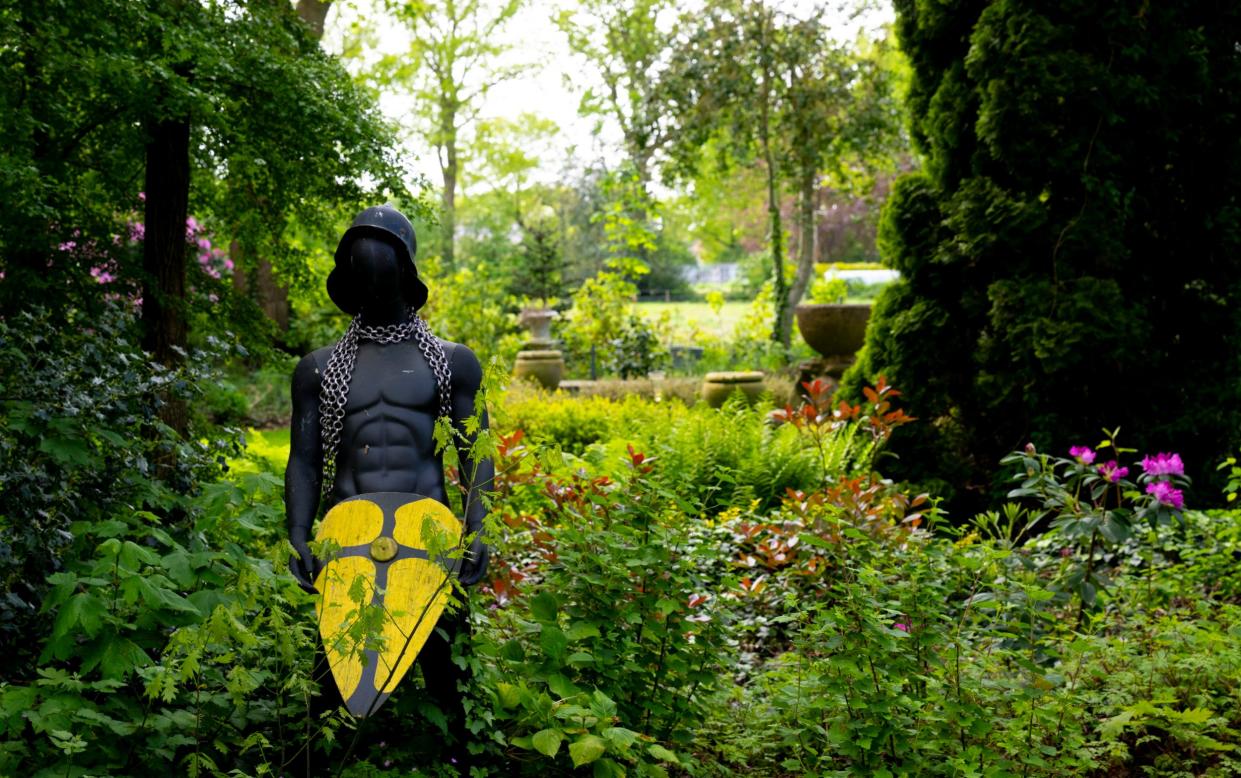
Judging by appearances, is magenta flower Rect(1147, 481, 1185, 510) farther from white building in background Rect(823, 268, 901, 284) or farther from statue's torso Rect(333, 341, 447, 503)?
white building in background Rect(823, 268, 901, 284)

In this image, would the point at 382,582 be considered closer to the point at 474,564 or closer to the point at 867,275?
the point at 474,564

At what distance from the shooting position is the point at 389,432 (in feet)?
9.41

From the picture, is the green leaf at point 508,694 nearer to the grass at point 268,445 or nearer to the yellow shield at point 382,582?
the yellow shield at point 382,582

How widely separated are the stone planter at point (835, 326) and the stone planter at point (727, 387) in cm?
109

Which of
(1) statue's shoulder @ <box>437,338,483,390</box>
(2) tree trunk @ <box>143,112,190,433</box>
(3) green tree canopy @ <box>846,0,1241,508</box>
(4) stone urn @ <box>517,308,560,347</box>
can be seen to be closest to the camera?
(1) statue's shoulder @ <box>437,338,483,390</box>

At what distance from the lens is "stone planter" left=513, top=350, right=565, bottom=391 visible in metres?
12.3

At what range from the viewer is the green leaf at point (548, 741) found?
2.50 m

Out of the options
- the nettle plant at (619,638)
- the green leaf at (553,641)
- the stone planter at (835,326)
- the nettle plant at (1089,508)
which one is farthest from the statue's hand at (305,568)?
the stone planter at (835,326)

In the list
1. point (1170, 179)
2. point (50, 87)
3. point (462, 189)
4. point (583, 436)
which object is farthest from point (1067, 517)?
point (462, 189)

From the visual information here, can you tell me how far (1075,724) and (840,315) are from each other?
8237 millimetres

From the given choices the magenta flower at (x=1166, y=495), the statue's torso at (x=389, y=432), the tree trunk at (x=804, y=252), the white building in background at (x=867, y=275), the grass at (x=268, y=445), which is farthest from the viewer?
the white building in background at (x=867, y=275)

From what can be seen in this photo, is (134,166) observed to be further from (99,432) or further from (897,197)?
(897,197)

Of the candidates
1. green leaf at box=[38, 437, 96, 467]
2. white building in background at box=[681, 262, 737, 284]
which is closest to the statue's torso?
green leaf at box=[38, 437, 96, 467]

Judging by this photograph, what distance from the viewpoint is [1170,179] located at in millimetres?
6352
